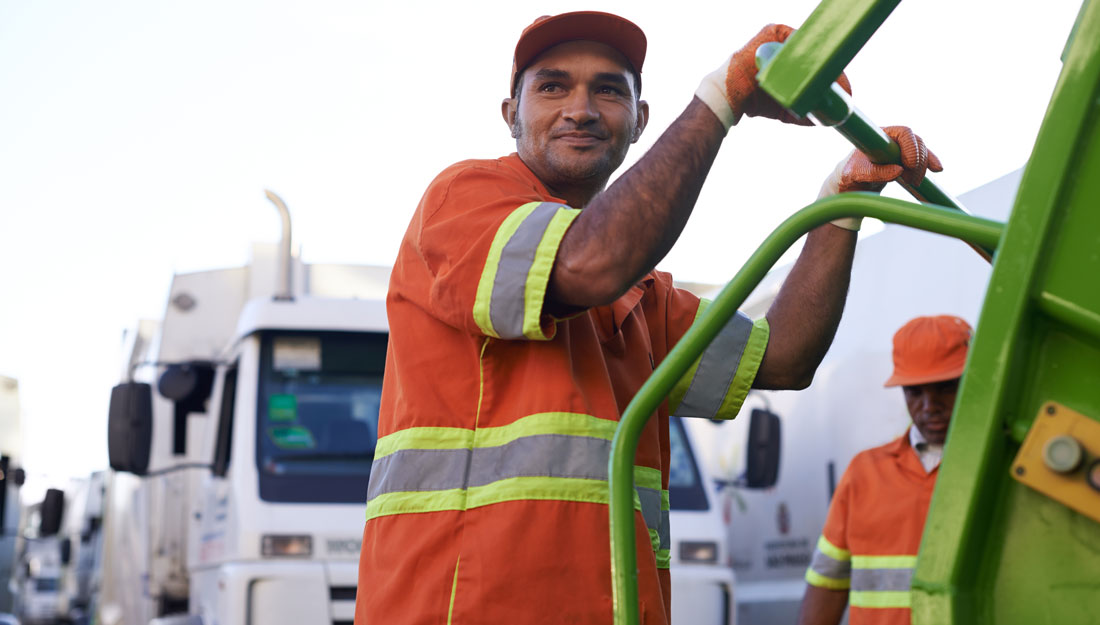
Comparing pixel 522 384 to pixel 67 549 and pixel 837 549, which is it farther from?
pixel 67 549

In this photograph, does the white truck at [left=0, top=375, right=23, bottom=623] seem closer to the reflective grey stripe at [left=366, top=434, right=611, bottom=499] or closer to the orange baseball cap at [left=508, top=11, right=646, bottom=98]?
the orange baseball cap at [left=508, top=11, right=646, bottom=98]

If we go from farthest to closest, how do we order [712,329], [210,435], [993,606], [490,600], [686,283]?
1. [686,283]
2. [210,435]
3. [490,600]
4. [712,329]
5. [993,606]

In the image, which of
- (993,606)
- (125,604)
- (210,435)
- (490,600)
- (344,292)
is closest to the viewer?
(993,606)

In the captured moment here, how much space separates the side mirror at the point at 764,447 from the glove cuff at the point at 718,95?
399 cm

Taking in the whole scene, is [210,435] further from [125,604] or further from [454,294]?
[454,294]

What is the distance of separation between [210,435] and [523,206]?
15.1ft

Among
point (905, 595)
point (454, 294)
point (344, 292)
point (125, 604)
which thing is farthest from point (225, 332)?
point (454, 294)

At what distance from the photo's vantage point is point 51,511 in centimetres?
1016

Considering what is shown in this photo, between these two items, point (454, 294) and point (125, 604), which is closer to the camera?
point (454, 294)

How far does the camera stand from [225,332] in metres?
7.10

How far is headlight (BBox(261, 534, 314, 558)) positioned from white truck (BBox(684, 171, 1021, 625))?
6.47 ft

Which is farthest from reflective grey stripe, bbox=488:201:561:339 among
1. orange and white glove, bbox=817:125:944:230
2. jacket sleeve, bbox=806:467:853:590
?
jacket sleeve, bbox=806:467:853:590

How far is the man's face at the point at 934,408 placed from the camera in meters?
3.92

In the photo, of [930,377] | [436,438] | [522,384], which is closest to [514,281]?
[522,384]
